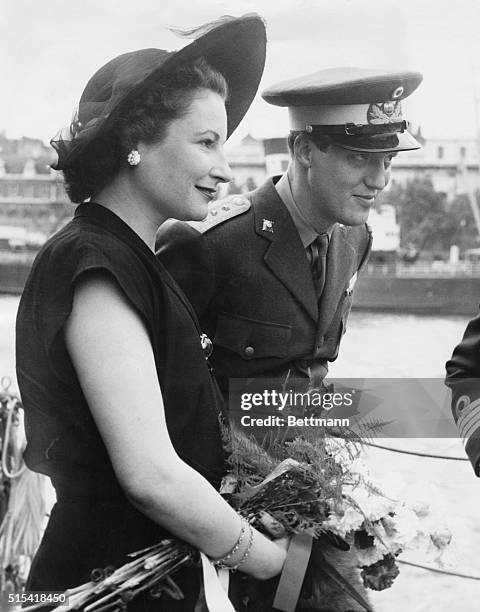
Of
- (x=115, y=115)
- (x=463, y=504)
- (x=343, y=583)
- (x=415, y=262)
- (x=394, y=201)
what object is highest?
(x=115, y=115)

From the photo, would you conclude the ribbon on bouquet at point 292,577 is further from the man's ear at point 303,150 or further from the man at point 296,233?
the man's ear at point 303,150

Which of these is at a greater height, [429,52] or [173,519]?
[429,52]

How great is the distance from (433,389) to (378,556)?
50 cm

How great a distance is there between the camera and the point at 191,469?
1.25 m

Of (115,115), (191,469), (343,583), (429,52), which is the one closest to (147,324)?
(191,469)

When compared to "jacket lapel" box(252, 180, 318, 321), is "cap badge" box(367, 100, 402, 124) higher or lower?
higher

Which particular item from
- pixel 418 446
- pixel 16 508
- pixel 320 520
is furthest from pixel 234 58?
pixel 16 508

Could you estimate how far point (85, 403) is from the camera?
1.25m

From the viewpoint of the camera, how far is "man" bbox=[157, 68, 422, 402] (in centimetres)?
184

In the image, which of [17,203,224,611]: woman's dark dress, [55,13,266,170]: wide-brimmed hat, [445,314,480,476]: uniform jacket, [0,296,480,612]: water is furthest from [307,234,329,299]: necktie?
[17,203,224,611]: woman's dark dress

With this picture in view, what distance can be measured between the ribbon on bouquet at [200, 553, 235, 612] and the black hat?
93 cm

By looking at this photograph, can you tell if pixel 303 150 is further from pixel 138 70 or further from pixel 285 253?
pixel 138 70

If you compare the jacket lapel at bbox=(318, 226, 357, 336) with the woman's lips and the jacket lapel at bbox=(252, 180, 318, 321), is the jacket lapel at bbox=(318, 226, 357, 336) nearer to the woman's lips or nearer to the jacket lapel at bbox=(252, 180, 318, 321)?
the jacket lapel at bbox=(252, 180, 318, 321)

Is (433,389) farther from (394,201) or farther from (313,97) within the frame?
(313,97)
